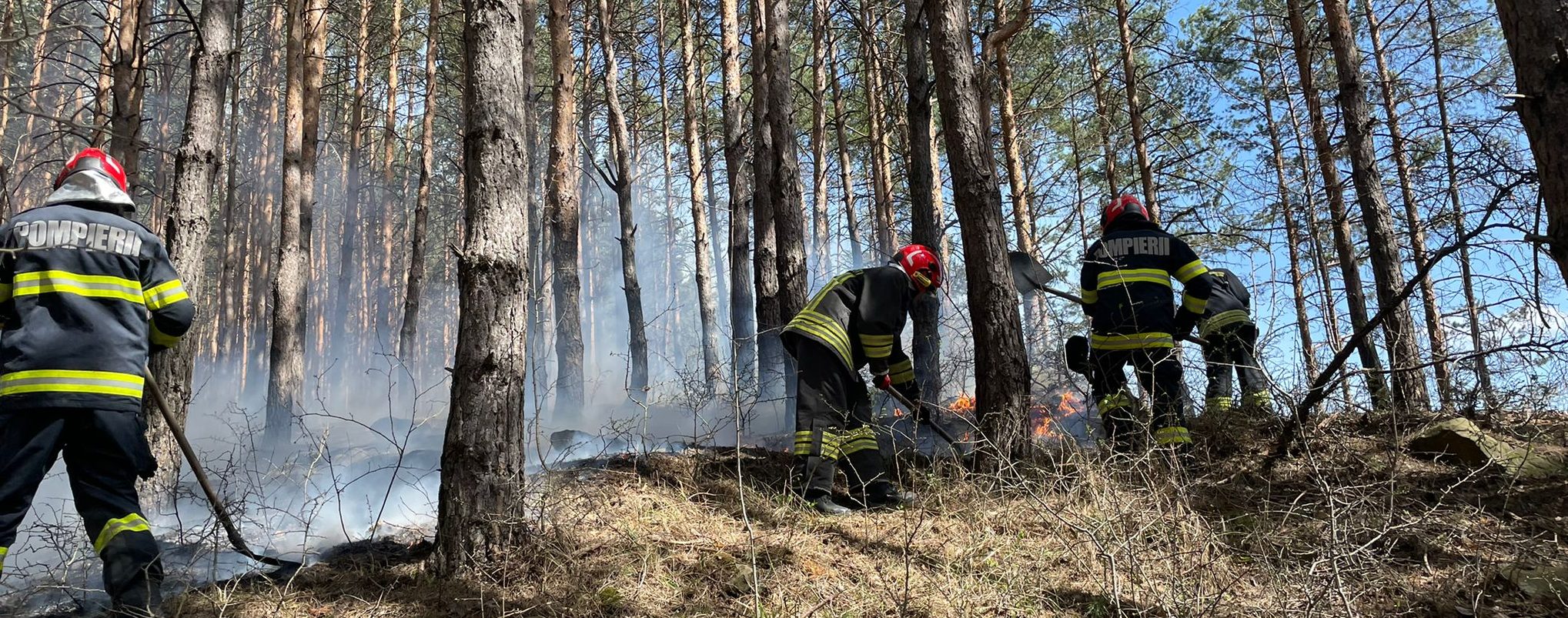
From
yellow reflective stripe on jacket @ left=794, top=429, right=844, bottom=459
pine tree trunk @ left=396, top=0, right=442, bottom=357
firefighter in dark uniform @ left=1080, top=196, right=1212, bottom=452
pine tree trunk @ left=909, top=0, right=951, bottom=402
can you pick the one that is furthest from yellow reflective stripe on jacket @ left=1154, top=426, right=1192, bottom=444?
pine tree trunk @ left=396, top=0, right=442, bottom=357

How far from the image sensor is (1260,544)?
322cm

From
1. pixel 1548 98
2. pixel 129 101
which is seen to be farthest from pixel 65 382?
pixel 129 101

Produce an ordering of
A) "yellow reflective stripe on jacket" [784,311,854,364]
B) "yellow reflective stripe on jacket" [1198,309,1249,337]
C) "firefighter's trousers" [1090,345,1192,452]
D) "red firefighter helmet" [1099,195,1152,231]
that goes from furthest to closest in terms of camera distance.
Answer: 1. "yellow reflective stripe on jacket" [1198,309,1249,337]
2. "red firefighter helmet" [1099,195,1152,231]
3. "yellow reflective stripe on jacket" [784,311,854,364]
4. "firefighter's trousers" [1090,345,1192,452]

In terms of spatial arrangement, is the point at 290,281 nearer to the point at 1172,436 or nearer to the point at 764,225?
the point at 764,225

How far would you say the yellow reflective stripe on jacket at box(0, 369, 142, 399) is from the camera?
3.10m

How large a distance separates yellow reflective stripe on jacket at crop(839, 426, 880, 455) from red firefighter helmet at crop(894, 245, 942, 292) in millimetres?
1062

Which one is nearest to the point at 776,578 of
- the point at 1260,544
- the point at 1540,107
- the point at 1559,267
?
the point at 1260,544

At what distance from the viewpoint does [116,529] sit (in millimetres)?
3166

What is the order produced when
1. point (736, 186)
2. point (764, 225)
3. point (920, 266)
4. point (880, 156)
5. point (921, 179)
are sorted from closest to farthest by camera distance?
1. point (920, 266)
2. point (921, 179)
3. point (764, 225)
4. point (736, 186)
5. point (880, 156)

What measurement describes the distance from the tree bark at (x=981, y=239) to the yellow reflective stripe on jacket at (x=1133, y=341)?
2.14 ft

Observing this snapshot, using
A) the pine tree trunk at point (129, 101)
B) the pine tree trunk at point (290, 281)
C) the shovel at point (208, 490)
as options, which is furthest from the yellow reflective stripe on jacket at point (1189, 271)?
the pine tree trunk at point (290, 281)

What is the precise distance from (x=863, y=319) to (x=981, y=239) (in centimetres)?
89

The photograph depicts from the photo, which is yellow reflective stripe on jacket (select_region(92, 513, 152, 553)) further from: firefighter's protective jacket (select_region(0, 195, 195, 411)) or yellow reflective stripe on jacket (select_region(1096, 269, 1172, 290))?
yellow reflective stripe on jacket (select_region(1096, 269, 1172, 290))

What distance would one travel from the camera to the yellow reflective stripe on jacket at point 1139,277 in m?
5.05
